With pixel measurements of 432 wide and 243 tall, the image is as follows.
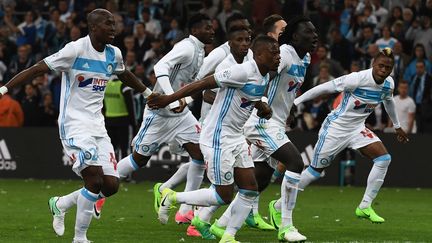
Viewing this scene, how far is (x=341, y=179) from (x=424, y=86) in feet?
9.00

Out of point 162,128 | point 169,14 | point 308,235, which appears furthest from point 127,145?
point 308,235

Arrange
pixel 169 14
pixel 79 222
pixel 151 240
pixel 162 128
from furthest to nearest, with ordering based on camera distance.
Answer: pixel 169 14 → pixel 162 128 → pixel 151 240 → pixel 79 222

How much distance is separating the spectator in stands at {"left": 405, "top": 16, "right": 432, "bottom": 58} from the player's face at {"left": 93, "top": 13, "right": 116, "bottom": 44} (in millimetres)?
14285

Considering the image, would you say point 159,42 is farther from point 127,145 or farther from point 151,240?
point 151,240

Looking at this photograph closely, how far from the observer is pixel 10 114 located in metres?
26.5

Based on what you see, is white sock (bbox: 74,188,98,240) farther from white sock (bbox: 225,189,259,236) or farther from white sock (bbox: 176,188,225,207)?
white sock (bbox: 225,189,259,236)

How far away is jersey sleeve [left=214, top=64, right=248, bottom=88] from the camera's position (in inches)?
500

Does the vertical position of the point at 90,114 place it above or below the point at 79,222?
above

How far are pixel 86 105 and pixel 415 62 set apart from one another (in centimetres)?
1402

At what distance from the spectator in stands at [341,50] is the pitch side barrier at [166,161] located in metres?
2.75

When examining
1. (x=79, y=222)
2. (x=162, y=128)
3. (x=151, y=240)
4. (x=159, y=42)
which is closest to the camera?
(x=79, y=222)

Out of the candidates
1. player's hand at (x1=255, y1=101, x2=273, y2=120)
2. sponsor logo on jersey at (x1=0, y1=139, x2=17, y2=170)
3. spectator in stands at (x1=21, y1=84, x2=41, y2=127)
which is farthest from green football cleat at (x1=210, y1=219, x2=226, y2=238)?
spectator in stands at (x1=21, y1=84, x2=41, y2=127)

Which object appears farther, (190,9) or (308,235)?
(190,9)

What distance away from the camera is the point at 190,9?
101 ft
